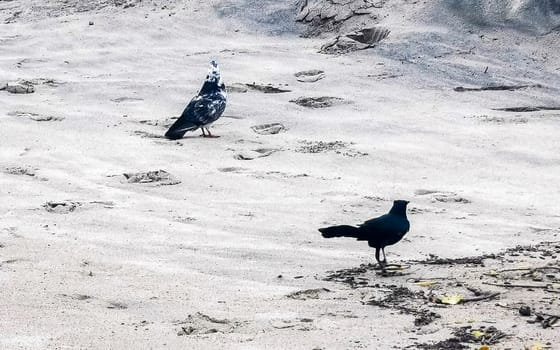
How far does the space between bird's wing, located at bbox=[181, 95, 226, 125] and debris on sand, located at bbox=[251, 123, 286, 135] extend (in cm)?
42

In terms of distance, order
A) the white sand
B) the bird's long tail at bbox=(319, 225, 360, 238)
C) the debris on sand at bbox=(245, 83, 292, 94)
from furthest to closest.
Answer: the debris on sand at bbox=(245, 83, 292, 94) < the bird's long tail at bbox=(319, 225, 360, 238) < the white sand

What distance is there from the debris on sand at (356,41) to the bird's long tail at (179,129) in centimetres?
378

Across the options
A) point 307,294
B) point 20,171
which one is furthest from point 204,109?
point 307,294

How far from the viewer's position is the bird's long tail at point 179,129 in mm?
9773

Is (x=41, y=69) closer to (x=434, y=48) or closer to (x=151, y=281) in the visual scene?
(x=434, y=48)

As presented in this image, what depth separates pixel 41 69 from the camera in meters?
12.5

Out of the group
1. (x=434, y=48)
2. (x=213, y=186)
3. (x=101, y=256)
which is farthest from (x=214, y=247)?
(x=434, y=48)

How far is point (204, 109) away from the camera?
1007 cm

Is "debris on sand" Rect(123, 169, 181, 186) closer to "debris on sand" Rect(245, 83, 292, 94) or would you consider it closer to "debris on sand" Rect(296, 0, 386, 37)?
"debris on sand" Rect(245, 83, 292, 94)

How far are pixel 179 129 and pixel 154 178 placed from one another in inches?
64.6

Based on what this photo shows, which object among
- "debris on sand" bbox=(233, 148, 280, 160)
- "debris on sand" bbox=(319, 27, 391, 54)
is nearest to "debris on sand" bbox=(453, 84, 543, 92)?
"debris on sand" bbox=(319, 27, 391, 54)

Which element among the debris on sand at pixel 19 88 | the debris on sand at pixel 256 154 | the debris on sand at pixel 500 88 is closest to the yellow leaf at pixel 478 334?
the debris on sand at pixel 256 154

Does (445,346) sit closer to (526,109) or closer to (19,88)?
(526,109)

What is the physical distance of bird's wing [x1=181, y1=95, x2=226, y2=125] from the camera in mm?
10000
